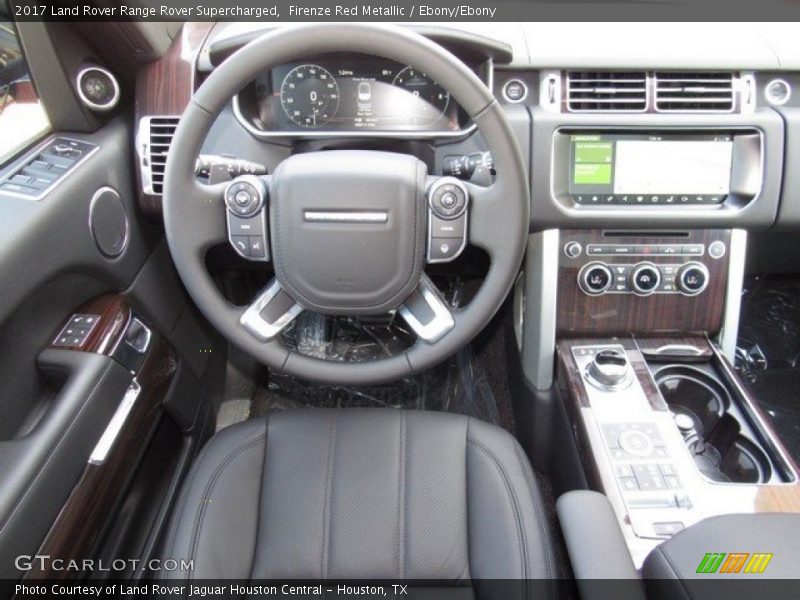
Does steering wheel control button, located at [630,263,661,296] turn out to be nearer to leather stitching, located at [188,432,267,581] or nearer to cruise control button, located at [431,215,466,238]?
cruise control button, located at [431,215,466,238]

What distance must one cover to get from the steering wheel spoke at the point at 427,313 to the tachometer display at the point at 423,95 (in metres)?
0.36

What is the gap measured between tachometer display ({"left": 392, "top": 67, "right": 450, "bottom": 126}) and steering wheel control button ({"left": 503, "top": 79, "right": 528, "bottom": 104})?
6.1 inches

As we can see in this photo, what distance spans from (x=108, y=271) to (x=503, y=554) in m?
0.87

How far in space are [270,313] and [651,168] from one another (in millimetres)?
808

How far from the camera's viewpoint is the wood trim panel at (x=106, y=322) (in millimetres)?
1156

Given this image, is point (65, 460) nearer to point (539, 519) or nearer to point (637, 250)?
point (539, 519)

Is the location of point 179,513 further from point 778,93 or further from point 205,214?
point 778,93

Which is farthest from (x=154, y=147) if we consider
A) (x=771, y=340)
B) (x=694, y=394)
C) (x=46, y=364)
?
(x=771, y=340)

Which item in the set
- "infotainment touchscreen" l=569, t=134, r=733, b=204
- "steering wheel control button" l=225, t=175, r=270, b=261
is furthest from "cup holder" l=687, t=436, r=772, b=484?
"steering wheel control button" l=225, t=175, r=270, b=261

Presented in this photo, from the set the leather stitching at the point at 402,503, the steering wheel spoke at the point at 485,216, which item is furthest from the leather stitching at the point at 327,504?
the steering wheel spoke at the point at 485,216

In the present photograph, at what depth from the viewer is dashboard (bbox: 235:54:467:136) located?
1.24m

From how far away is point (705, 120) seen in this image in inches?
50.7

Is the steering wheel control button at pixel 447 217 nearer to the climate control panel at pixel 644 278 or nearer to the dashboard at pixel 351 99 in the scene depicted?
the dashboard at pixel 351 99

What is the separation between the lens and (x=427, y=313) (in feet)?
3.58
